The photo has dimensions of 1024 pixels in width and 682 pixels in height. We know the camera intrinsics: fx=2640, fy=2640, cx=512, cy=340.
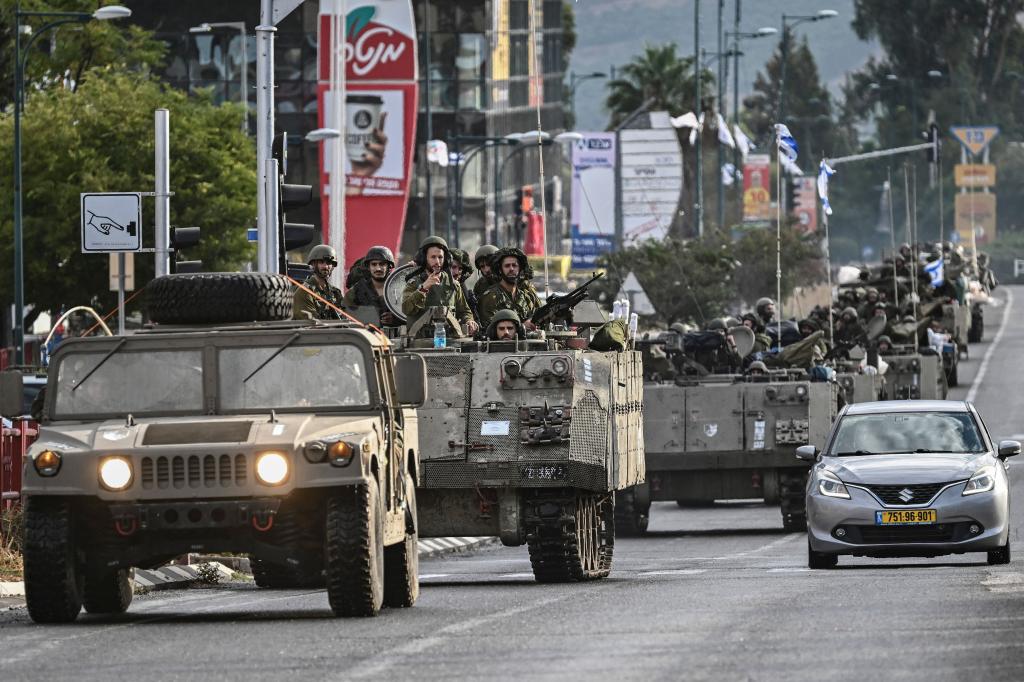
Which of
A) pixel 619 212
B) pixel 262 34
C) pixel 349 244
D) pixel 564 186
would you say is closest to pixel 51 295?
pixel 349 244

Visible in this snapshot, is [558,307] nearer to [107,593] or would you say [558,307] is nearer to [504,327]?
[504,327]

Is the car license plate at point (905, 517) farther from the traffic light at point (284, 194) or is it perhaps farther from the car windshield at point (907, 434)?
the traffic light at point (284, 194)

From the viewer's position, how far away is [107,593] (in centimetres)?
1562

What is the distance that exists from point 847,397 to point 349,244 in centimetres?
1897

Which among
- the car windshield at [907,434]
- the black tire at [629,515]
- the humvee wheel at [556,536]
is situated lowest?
the black tire at [629,515]

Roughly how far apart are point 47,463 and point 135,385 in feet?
3.07

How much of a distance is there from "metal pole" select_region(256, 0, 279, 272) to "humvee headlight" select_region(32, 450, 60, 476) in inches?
451

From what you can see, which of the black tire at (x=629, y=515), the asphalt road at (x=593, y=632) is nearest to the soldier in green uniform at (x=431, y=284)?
the asphalt road at (x=593, y=632)

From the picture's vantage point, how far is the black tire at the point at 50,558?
14.6m

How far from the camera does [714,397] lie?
30.2m

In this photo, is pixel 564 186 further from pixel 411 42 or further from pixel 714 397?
pixel 714 397

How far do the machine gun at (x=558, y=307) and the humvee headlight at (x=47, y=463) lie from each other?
258 inches

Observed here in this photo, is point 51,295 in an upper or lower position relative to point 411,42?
lower

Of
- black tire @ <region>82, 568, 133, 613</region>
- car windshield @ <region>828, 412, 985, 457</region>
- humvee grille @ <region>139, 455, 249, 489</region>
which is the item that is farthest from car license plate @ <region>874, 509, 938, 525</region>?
humvee grille @ <region>139, 455, 249, 489</region>
